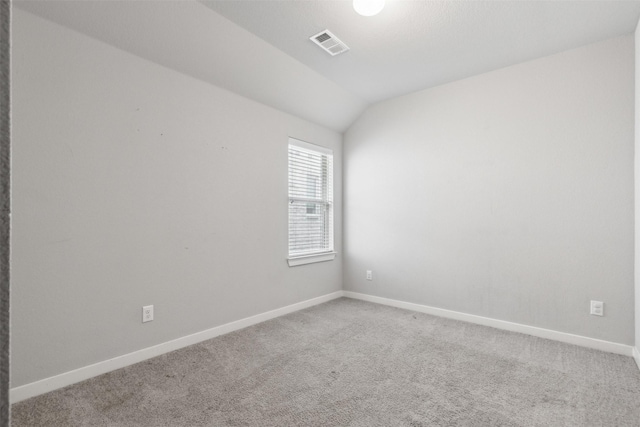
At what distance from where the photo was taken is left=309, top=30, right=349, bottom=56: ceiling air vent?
8.65 feet

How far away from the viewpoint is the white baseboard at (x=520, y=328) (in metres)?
2.63

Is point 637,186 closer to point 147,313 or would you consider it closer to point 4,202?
point 4,202

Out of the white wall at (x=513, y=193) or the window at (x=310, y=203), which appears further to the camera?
the window at (x=310, y=203)

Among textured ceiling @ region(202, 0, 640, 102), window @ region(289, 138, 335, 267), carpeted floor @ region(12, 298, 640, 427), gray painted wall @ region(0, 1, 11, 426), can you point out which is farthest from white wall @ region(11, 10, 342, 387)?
gray painted wall @ region(0, 1, 11, 426)

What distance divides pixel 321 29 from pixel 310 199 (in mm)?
1879

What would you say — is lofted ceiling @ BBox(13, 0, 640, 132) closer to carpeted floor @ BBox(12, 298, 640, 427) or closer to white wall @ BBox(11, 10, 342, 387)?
white wall @ BBox(11, 10, 342, 387)

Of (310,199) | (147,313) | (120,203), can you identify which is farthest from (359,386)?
(310,199)

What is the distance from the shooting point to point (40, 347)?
1994mm

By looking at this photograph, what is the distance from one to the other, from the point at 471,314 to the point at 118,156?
11.4ft

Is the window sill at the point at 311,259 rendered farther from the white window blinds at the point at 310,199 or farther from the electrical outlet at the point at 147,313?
the electrical outlet at the point at 147,313

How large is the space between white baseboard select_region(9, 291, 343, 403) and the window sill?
20.2 inches

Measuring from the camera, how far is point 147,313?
2467 mm

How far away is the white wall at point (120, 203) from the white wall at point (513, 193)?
1551mm

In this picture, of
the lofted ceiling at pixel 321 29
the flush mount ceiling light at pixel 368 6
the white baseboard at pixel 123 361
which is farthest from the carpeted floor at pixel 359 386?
the flush mount ceiling light at pixel 368 6
